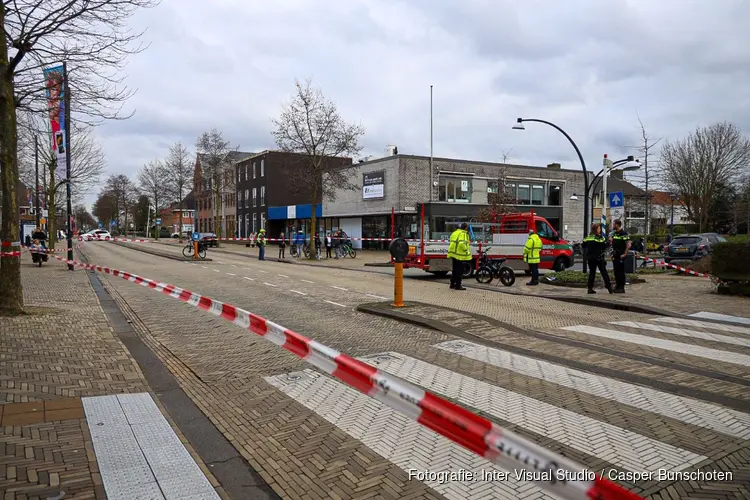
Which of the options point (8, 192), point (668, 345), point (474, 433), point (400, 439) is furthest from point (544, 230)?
point (474, 433)

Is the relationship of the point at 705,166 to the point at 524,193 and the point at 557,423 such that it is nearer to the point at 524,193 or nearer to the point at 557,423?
the point at 524,193

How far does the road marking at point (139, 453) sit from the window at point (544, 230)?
56.6 feet

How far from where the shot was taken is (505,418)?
177 inches

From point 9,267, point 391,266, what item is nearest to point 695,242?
point 391,266

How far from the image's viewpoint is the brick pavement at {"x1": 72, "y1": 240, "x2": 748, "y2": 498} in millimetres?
3652

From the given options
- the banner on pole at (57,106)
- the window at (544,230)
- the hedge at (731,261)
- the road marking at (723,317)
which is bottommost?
the road marking at (723,317)

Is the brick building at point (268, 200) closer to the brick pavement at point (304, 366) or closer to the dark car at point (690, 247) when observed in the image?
the dark car at point (690, 247)

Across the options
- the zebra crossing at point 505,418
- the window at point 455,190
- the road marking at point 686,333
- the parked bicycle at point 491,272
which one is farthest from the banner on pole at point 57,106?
the window at point 455,190

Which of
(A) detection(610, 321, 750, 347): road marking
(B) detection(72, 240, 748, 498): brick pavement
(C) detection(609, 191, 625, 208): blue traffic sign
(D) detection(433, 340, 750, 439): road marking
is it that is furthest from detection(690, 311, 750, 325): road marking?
(C) detection(609, 191, 625, 208): blue traffic sign

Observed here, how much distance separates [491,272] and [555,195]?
31925mm

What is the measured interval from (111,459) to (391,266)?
69.5ft

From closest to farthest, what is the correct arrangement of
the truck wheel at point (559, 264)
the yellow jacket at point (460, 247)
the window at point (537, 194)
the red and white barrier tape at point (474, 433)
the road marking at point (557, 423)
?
the red and white barrier tape at point (474, 433)
the road marking at point (557, 423)
the yellow jacket at point (460, 247)
the truck wheel at point (559, 264)
the window at point (537, 194)

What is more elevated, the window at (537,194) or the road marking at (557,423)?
the window at (537,194)

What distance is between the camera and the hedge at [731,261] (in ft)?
39.0
